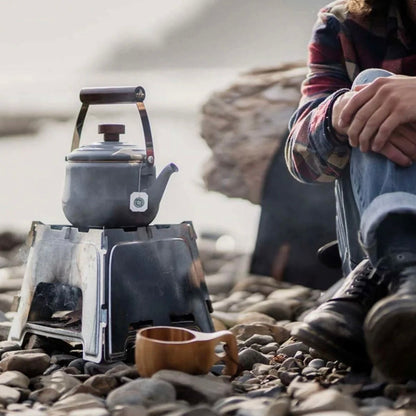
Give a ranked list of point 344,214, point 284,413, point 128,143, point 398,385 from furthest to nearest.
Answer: point 128,143 → point 344,214 → point 398,385 → point 284,413

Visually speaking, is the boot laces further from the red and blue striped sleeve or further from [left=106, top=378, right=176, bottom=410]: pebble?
[left=106, top=378, right=176, bottom=410]: pebble

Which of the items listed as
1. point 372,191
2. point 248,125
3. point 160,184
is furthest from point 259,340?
point 248,125

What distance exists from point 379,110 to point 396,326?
0.63 metres

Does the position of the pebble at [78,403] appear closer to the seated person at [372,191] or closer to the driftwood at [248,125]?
the seated person at [372,191]

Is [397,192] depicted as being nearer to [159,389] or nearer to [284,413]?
[284,413]

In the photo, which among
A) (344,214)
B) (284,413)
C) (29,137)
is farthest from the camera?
(29,137)

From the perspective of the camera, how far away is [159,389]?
213 cm

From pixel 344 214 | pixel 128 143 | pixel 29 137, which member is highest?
pixel 128 143

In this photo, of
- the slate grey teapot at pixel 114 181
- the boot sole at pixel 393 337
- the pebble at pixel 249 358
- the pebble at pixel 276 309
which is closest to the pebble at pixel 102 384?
the pebble at pixel 249 358

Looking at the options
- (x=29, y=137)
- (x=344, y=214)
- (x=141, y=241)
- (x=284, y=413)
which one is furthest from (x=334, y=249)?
(x=29, y=137)

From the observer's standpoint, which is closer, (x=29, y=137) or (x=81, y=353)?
(x=81, y=353)

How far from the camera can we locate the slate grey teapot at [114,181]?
2805 mm

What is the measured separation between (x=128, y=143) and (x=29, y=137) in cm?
1224

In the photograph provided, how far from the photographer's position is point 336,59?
9.80 ft
